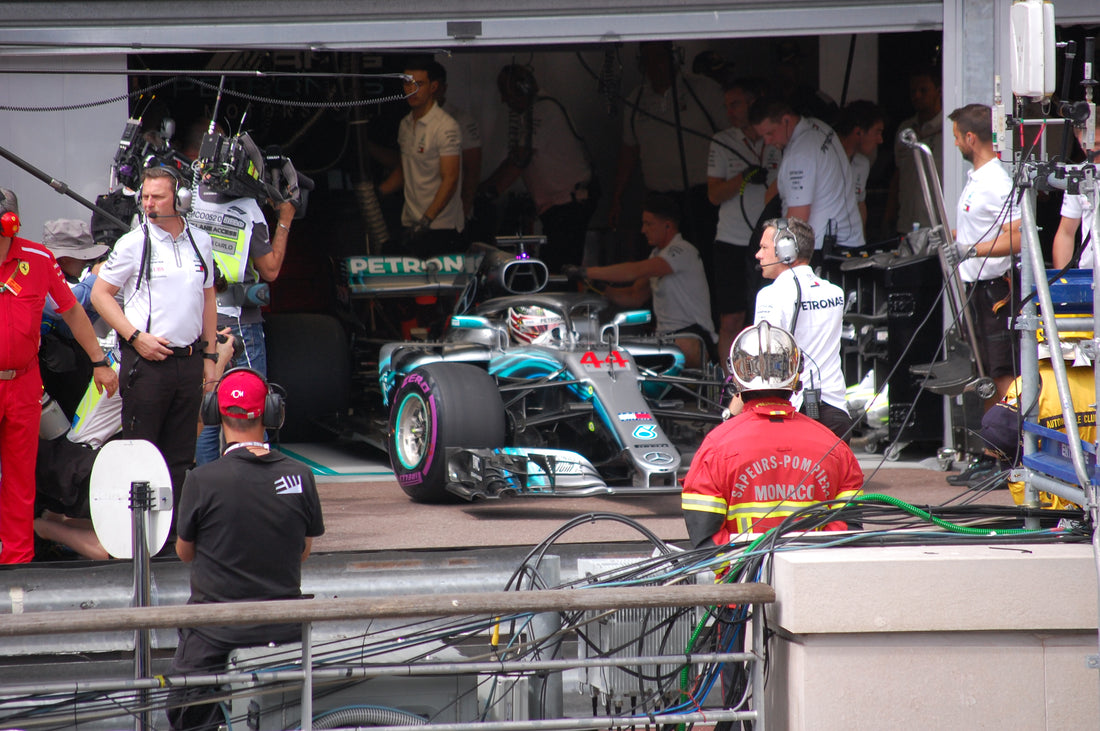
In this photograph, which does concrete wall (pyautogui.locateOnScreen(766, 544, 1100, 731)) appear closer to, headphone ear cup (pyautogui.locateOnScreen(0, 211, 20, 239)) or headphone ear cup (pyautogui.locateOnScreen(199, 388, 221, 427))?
headphone ear cup (pyautogui.locateOnScreen(199, 388, 221, 427))

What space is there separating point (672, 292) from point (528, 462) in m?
3.62

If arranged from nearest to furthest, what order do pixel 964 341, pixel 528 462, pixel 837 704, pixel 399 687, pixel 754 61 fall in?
pixel 837 704
pixel 399 687
pixel 528 462
pixel 964 341
pixel 754 61

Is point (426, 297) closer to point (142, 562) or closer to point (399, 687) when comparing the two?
point (142, 562)

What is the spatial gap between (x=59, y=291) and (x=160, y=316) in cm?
45

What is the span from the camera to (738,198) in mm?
9844

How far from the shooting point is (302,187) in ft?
24.7

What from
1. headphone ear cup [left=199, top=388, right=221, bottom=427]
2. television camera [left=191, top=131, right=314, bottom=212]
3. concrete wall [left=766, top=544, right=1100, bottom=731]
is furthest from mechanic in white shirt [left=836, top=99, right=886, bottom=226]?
concrete wall [left=766, top=544, right=1100, bottom=731]

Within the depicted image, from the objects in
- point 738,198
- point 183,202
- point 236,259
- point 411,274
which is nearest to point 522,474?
A: point 236,259

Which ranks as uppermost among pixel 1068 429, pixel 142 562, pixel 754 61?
pixel 754 61

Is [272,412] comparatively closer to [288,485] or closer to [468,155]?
[288,485]

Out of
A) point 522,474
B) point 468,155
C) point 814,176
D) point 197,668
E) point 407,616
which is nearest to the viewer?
point 407,616

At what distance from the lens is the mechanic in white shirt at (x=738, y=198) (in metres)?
9.83

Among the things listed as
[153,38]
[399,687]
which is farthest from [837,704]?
[153,38]

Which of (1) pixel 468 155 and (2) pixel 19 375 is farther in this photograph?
(1) pixel 468 155
